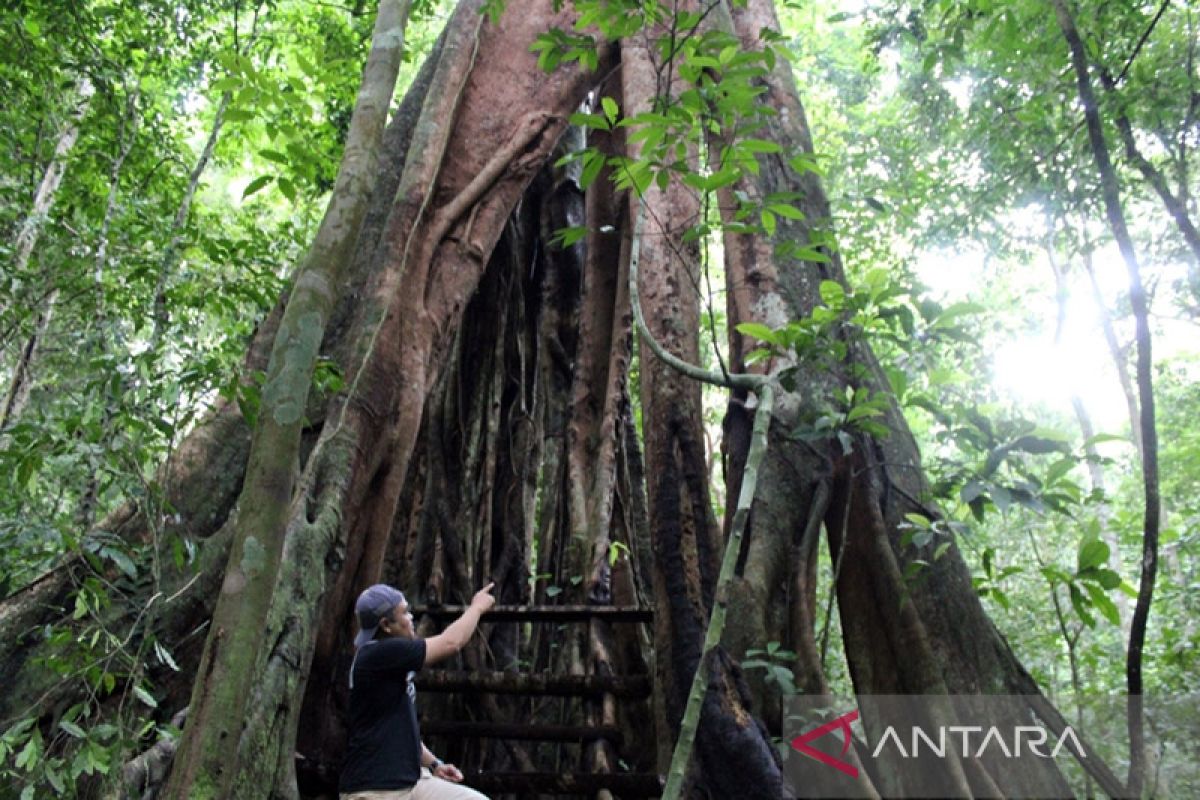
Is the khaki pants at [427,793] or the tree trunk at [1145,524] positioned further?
the khaki pants at [427,793]

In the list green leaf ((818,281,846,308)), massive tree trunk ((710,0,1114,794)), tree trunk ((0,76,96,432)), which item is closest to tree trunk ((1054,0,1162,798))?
massive tree trunk ((710,0,1114,794))

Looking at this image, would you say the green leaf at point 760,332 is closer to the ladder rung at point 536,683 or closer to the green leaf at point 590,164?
the green leaf at point 590,164

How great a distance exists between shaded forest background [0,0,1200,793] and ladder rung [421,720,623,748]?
780 millimetres

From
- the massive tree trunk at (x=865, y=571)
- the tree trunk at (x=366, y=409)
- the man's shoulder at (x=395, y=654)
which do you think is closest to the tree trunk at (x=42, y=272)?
the tree trunk at (x=366, y=409)

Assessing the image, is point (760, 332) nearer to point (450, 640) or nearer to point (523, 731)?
point (450, 640)

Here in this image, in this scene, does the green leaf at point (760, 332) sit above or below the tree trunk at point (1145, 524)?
above

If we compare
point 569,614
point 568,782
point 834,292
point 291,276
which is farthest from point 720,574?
point 291,276

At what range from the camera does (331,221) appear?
6.36 ft

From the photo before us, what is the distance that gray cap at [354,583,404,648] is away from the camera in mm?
2381

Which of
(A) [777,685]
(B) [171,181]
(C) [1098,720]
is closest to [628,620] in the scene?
(A) [777,685]

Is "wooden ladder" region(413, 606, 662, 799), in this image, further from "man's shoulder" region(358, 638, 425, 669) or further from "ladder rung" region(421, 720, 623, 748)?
"man's shoulder" region(358, 638, 425, 669)

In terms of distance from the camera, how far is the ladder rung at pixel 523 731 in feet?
10.6

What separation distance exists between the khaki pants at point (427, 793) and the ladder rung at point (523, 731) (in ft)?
2.97

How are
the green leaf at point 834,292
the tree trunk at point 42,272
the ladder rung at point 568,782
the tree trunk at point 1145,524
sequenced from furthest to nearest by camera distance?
the tree trunk at point 42,272 → the ladder rung at point 568,782 → the green leaf at point 834,292 → the tree trunk at point 1145,524
